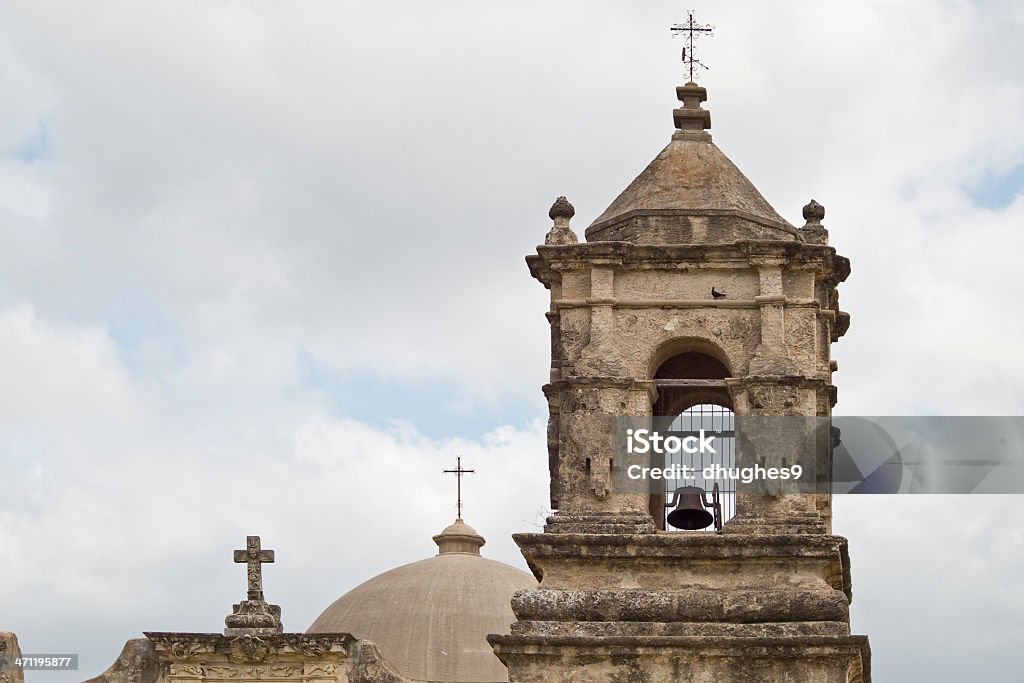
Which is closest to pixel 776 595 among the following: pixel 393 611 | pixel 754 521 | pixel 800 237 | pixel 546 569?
pixel 754 521

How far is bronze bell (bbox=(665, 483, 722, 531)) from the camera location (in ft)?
63.5

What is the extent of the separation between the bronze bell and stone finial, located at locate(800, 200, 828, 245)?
2.22 metres

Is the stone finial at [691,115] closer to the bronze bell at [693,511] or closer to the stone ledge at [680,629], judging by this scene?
the bronze bell at [693,511]

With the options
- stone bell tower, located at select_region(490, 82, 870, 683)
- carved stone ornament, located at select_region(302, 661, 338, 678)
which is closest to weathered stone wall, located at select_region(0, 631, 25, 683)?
carved stone ornament, located at select_region(302, 661, 338, 678)

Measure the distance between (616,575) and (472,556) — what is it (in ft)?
26.0

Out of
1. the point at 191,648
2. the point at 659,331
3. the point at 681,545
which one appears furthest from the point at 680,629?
the point at 191,648

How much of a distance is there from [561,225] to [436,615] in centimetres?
655

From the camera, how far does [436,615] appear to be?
978 inches

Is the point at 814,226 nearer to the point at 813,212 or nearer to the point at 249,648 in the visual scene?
the point at 813,212

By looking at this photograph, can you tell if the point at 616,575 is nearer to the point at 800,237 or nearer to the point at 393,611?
the point at 800,237

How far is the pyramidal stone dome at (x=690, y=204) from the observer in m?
19.6

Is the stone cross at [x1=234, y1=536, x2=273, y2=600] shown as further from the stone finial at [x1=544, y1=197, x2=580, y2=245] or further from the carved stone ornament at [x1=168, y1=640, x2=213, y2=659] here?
the stone finial at [x1=544, y1=197, x2=580, y2=245]

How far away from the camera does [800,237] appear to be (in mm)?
19609

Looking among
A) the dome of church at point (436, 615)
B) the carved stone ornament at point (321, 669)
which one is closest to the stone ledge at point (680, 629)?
→ the carved stone ornament at point (321, 669)
